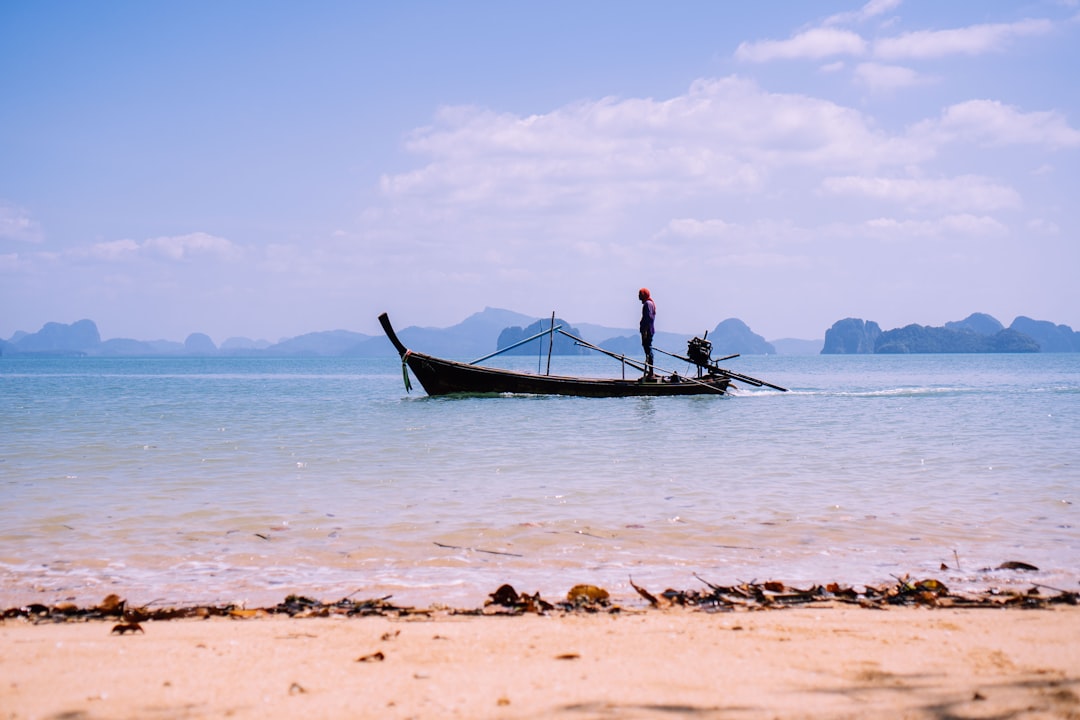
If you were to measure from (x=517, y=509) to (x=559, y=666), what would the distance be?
198 inches

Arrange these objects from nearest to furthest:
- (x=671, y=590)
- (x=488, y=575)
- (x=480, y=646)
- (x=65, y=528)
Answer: (x=480, y=646)
(x=671, y=590)
(x=488, y=575)
(x=65, y=528)

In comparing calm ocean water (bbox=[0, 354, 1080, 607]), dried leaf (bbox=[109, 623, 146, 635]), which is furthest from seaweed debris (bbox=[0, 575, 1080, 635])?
calm ocean water (bbox=[0, 354, 1080, 607])

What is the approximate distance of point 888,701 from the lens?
327 cm

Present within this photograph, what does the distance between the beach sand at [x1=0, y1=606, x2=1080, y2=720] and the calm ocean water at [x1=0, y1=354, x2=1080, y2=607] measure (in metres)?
1.11

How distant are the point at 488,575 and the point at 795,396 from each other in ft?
93.5

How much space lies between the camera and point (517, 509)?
8.85 metres

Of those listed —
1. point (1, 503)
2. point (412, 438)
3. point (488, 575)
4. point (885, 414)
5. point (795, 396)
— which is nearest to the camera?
point (488, 575)

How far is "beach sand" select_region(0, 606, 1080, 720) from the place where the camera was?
3.26m

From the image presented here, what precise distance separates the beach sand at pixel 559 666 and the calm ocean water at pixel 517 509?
1112mm

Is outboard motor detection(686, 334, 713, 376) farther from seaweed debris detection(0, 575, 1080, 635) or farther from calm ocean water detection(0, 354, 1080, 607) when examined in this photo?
seaweed debris detection(0, 575, 1080, 635)

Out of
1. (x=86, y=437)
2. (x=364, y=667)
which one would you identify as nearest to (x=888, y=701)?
(x=364, y=667)

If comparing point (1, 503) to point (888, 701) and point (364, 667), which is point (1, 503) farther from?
point (888, 701)

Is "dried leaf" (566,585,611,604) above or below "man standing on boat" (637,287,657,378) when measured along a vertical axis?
below

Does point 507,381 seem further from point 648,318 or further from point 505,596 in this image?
point 505,596
